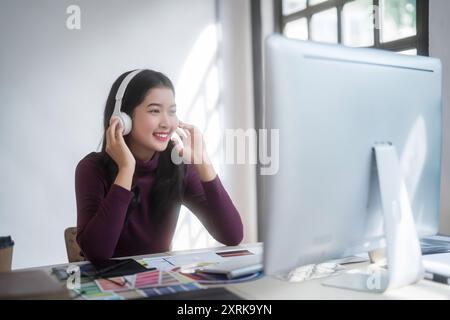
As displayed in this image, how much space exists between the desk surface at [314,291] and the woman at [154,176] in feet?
1.82

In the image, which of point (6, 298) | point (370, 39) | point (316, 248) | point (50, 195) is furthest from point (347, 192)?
point (50, 195)

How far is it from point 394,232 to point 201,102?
8.50ft

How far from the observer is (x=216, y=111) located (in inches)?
137

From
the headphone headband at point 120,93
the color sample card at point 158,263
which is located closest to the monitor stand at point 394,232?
the color sample card at point 158,263

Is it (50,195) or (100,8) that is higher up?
(100,8)

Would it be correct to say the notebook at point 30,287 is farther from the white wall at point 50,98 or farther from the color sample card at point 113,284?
the white wall at point 50,98

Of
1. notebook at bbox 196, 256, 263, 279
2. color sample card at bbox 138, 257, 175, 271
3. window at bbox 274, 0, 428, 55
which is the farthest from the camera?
window at bbox 274, 0, 428, 55

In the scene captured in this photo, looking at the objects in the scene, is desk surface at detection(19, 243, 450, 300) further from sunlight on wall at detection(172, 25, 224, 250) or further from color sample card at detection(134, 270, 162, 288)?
sunlight on wall at detection(172, 25, 224, 250)

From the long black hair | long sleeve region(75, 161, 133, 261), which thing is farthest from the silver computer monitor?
the long black hair

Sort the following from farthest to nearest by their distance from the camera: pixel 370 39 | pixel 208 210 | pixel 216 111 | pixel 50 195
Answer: pixel 216 111 < pixel 50 195 < pixel 370 39 < pixel 208 210

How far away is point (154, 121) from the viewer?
1.61 metres

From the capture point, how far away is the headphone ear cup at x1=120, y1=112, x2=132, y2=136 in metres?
1.54

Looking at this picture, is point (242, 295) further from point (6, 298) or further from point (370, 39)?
point (370, 39)

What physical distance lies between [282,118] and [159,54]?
8.50 feet
